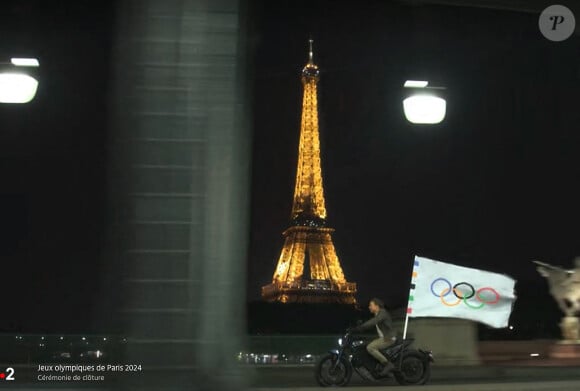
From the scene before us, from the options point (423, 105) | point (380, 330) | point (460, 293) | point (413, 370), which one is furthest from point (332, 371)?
point (423, 105)

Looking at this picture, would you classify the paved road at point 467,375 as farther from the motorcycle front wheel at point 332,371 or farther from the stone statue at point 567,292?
the stone statue at point 567,292

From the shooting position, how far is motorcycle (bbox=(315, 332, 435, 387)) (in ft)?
45.5

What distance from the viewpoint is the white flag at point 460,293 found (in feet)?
42.5

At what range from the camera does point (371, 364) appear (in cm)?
1401

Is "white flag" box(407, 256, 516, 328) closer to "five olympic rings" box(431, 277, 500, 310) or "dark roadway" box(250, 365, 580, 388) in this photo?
"five olympic rings" box(431, 277, 500, 310)

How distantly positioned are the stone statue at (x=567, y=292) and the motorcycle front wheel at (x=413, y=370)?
6704 millimetres

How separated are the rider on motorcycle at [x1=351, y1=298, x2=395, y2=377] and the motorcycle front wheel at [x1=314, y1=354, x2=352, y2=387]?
0.51 m

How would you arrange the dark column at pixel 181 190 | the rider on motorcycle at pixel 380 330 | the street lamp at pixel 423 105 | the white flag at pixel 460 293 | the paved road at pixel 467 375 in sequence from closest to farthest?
the dark column at pixel 181 190 → the street lamp at pixel 423 105 → the white flag at pixel 460 293 → the rider on motorcycle at pixel 380 330 → the paved road at pixel 467 375

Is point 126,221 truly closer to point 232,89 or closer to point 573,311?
point 232,89

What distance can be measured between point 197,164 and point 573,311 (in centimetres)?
1702

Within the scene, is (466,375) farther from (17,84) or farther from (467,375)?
(17,84)

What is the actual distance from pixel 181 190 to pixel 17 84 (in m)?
3.16

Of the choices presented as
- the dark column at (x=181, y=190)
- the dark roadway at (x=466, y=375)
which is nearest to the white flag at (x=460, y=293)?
the dark roadway at (x=466, y=375)

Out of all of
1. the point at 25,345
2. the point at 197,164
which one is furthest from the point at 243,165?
the point at 25,345
